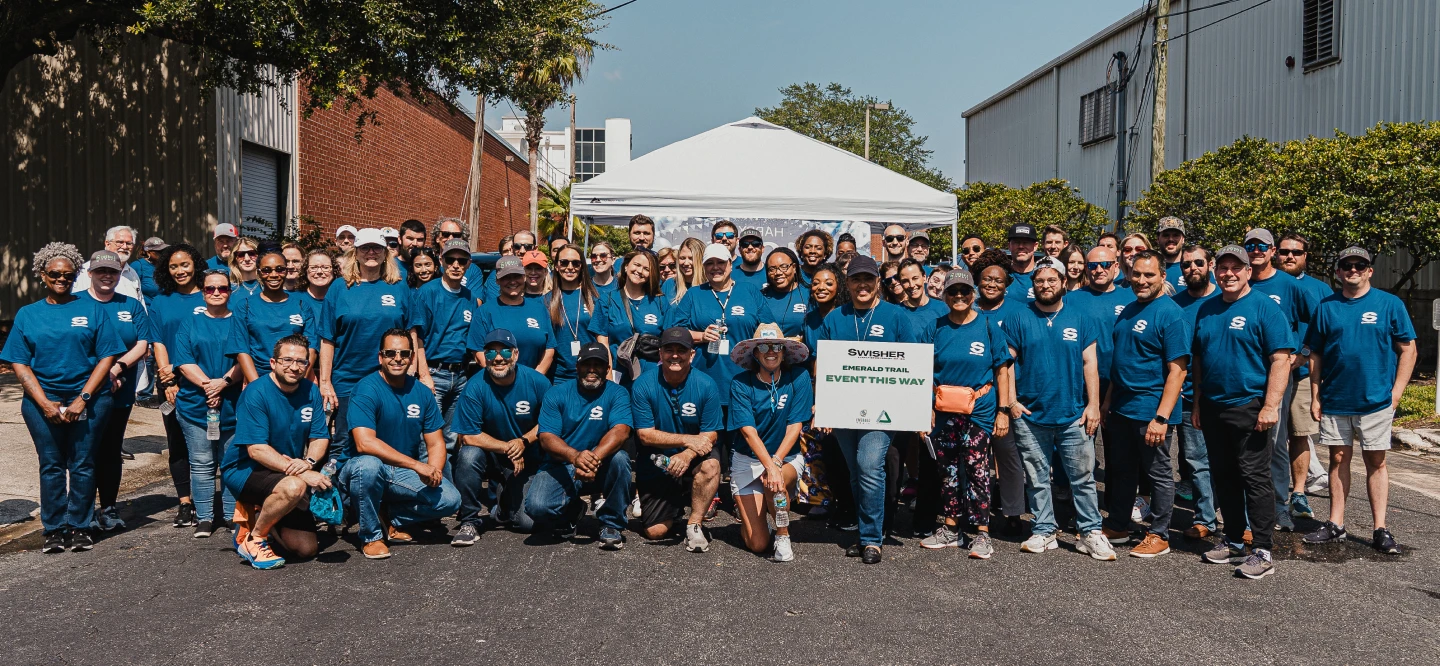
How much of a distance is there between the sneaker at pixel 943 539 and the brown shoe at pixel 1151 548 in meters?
1.04

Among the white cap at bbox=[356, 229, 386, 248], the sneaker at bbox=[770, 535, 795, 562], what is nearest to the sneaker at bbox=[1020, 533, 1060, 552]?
the sneaker at bbox=[770, 535, 795, 562]

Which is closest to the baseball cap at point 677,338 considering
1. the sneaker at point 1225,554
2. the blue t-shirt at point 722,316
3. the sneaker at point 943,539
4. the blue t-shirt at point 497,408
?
the blue t-shirt at point 722,316

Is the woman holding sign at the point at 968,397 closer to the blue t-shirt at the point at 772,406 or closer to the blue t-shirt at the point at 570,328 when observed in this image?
the blue t-shirt at the point at 772,406

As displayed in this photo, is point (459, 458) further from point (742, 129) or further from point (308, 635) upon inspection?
point (742, 129)

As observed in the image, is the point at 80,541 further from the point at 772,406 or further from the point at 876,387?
the point at 876,387

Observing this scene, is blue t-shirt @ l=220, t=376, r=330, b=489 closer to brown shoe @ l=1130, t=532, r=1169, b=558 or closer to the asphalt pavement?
the asphalt pavement

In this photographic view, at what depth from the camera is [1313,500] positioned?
762 cm

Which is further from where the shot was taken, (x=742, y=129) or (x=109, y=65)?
(x=109, y=65)

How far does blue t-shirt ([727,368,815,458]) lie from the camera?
638 centimetres

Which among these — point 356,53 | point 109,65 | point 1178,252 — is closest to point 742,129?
point 356,53

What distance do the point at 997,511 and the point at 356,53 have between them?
8617mm

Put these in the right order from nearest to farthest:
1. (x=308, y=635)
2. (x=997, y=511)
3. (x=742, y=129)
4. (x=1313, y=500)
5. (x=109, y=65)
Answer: (x=308, y=635) → (x=997, y=511) → (x=1313, y=500) → (x=742, y=129) → (x=109, y=65)

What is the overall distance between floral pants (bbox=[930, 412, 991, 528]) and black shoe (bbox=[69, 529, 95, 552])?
203 inches

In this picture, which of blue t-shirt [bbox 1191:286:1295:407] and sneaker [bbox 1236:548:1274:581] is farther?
blue t-shirt [bbox 1191:286:1295:407]
